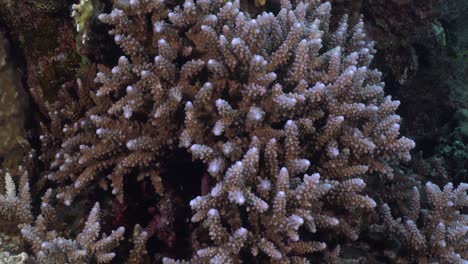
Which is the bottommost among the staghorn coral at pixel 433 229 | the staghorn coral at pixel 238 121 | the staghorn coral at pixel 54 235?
the staghorn coral at pixel 433 229

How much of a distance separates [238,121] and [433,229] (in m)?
1.83

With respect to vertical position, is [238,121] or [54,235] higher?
[238,121]

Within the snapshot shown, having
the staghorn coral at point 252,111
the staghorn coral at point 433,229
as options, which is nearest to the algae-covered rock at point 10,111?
the staghorn coral at point 252,111

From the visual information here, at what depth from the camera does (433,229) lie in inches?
135

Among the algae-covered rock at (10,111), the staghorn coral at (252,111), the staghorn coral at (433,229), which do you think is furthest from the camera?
the algae-covered rock at (10,111)

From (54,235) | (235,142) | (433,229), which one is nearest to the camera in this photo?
(54,235)

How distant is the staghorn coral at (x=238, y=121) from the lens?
3.01m

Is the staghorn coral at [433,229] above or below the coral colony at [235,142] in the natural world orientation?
below

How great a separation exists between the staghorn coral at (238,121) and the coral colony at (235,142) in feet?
0.03

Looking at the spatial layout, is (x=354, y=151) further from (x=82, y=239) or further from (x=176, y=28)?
(x=82, y=239)

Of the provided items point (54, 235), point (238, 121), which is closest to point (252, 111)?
point (238, 121)

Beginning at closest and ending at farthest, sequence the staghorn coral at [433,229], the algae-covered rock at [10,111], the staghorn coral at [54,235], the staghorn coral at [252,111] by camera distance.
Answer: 1. the staghorn coral at [54,235]
2. the staghorn coral at [252,111]
3. the staghorn coral at [433,229]
4. the algae-covered rock at [10,111]

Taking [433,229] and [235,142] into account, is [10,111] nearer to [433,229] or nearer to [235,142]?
[235,142]

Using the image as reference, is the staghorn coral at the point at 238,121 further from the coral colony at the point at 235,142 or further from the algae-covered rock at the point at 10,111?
the algae-covered rock at the point at 10,111
